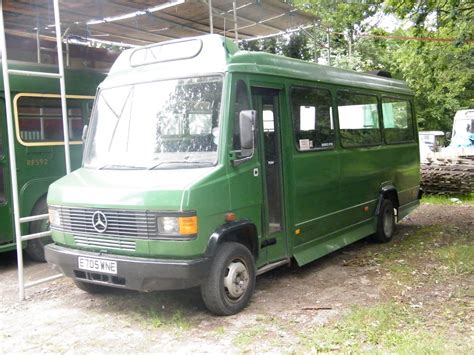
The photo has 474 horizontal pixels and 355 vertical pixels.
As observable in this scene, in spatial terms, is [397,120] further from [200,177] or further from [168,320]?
[168,320]

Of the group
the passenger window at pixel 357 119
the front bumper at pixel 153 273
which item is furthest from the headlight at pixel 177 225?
the passenger window at pixel 357 119

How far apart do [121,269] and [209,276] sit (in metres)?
0.83

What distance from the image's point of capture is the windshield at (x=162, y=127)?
17.5 feet

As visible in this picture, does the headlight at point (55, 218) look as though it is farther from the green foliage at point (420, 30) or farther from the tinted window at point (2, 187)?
the green foliage at point (420, 30)

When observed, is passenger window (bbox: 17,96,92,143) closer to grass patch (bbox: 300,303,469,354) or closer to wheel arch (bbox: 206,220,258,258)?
wheel arch (bbox: 206,220,258,258)

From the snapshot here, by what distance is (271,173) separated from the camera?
20.2 feet

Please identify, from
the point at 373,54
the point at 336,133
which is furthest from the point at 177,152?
the point at 373,54

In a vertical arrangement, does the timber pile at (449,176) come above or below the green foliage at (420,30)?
below

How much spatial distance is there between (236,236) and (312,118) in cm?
219

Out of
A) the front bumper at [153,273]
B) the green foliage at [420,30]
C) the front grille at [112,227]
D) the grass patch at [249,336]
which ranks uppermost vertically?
the green foliage at [420,30]

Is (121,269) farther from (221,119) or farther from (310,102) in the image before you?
(310,102)

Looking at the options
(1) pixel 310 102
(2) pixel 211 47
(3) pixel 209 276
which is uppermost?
(2) pixel 211 47

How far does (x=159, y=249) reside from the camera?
488 centimetres

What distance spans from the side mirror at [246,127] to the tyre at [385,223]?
13.6 feet
